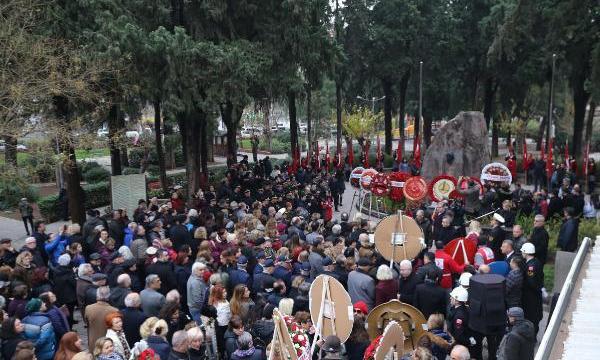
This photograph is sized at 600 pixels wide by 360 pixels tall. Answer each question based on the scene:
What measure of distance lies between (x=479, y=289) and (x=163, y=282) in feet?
16.1

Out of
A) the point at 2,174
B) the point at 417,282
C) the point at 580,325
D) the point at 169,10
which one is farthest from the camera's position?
the point at 169,10

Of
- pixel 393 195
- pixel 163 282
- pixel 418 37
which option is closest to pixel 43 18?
pixel 163 282

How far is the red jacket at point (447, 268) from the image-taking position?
984cm

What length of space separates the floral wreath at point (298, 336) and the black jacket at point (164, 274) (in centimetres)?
310

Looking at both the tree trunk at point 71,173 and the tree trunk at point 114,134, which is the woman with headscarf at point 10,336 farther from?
the tree trunk at point 114,134

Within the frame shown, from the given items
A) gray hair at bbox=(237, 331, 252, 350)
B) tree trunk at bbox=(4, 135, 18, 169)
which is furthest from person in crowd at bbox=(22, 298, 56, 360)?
tree trunk at bbox=(4, 135, 18, 169)

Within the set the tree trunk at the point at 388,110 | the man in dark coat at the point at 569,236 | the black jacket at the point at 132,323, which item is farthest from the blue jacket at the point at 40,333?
the tree trunk at the point at 388,110

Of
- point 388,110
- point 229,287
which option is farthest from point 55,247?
point 388,110

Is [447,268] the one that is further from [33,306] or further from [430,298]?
[33,306]

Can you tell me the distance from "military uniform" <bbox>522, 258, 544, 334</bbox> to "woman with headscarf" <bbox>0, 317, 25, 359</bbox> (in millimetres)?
7205

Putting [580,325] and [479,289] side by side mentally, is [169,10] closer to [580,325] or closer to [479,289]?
[479,289]

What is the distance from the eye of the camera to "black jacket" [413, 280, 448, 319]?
8.66 meters

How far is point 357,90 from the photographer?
140 feet

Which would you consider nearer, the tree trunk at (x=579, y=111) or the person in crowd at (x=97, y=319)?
the person in crowd at (x=97, y=319)
